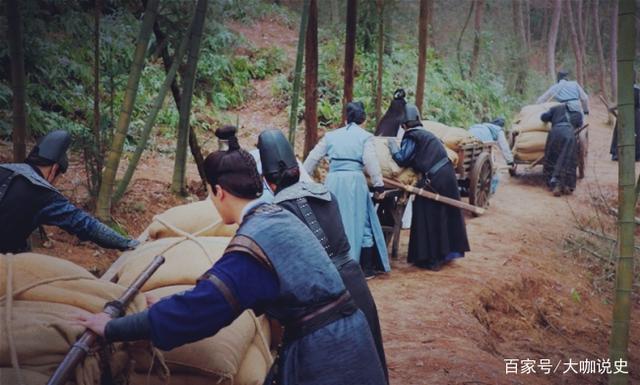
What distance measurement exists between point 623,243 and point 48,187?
2.99m

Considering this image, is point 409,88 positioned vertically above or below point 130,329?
above

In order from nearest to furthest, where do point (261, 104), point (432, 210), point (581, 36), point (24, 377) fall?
point (24, 377)
point (432, 210)
point (261, 104)
point (581, 36)

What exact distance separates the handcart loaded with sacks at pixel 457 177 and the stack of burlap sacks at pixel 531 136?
1964mm

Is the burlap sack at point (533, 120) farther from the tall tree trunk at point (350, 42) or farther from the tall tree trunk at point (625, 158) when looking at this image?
the tall tree trunk at point (625, 158)

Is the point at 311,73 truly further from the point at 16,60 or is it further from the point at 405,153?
the point at 16,60

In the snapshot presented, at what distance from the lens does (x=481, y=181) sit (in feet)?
30.3

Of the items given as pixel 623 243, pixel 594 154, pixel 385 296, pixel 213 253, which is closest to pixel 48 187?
pixel 213 253

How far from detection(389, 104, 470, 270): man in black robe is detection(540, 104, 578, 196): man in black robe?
15.9ft

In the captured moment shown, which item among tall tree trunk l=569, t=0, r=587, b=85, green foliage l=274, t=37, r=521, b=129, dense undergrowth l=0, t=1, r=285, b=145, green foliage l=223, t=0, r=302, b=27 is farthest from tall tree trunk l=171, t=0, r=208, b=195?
tall tree trunk l=569, t=0, r=587, b=85

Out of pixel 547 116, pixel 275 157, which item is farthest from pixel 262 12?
pixel 275 157

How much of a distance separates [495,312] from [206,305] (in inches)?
193

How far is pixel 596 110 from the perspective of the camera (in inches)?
857

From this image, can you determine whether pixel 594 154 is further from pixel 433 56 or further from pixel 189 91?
pixel 189 91

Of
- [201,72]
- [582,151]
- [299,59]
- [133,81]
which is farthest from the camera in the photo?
[201,72]
